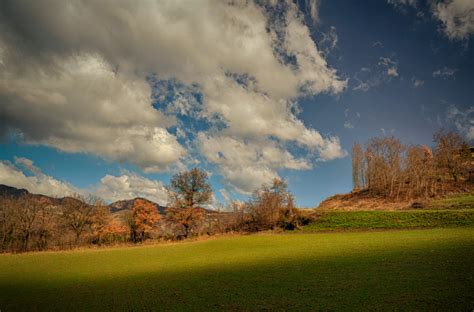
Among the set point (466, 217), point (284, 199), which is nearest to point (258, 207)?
point (284, 199)

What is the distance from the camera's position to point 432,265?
15.0 meters

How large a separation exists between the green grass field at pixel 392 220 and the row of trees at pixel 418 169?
21539 mm

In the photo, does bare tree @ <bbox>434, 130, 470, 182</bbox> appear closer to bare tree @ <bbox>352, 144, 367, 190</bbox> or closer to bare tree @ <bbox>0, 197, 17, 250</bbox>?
bare tree @ <bbox>352, 144, 367, 190</bbox>

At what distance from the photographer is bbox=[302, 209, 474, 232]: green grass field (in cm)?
3724

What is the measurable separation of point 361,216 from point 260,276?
134ft

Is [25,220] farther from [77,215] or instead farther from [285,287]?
[285,287]

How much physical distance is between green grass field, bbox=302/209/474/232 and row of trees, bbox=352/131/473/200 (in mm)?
21539

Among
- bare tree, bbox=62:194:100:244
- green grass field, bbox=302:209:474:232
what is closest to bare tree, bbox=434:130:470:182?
green grass field, bbox=302:209:474:232

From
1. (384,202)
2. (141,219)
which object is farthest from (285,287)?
(384,202)

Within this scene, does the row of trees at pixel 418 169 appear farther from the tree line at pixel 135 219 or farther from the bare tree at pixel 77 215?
the bare tree at pixel 77 215

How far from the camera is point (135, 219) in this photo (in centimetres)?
6662

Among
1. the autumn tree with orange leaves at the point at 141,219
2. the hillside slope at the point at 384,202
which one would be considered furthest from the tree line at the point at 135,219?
the hillside slope at the point at 384,202

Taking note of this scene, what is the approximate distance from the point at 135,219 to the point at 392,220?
2354 inches

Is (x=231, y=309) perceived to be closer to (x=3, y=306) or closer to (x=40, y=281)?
(x=3, y=306)
